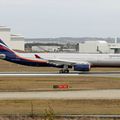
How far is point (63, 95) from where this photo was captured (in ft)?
113

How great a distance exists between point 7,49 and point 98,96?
116ft

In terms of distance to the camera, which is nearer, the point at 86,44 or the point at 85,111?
the point at 85,111

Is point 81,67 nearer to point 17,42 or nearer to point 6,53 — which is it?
point 6,53

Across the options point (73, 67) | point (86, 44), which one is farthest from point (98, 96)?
point (86, 44)

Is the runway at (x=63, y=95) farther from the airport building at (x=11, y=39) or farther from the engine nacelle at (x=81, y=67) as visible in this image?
the airport building at (x=11, y=39)

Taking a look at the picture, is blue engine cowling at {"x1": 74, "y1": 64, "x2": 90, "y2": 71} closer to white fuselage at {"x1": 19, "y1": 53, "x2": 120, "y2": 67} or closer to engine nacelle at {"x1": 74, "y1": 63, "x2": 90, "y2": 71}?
engine nacelle at {"x1": 74, "y1": 63, "x2": 90, "y2": 71}

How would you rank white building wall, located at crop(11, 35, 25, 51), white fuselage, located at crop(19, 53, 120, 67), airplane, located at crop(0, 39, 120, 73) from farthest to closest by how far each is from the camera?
1. white building wall, located at crop(11, 35, 25, 51)
2. white fuselage, located at crop(19, 53, 120, 67)
3. airplane, located at crop(0, 39, 120, 73)

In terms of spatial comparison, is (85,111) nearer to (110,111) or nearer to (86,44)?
(110,111)

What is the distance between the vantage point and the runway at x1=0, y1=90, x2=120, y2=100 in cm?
3297

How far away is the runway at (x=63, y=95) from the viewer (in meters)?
33.0

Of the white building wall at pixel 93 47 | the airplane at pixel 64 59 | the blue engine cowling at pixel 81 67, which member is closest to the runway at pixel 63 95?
the blue engine cowling at pixel 81 67

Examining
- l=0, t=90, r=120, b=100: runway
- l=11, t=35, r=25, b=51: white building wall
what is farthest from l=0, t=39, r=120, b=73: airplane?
l=11, t=35, r=25, b=51: white building wall

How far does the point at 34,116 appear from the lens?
22.8 m

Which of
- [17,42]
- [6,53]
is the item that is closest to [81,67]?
[6,53]
